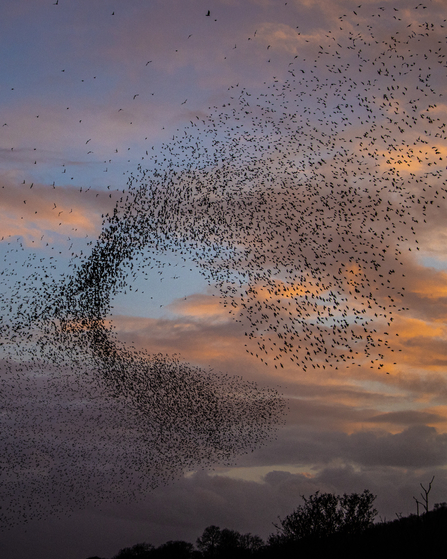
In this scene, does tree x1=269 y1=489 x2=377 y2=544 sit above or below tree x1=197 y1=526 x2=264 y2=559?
above

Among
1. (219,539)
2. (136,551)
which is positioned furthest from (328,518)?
(136,551)

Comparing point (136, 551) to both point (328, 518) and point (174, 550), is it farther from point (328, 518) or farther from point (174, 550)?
point (328, 518)

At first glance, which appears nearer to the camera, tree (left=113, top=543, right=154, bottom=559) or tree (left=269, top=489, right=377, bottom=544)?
tree (left=269, top=489, right=377, bottom=544)

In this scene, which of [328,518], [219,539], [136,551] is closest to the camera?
[328,518]

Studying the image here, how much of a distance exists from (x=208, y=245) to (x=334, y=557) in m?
19.2

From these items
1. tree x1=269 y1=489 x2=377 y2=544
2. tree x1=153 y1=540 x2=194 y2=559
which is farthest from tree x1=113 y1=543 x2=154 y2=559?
tree x1=269 y1=489 x2=377 y2=544

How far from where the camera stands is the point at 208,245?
33.6 meters

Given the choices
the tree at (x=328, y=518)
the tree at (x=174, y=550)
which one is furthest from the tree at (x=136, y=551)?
the tree at (x=328, y=518)

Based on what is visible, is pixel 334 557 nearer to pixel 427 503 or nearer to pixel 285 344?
pixel 285 344

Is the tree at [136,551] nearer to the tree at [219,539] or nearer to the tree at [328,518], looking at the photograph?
the tree at [219,539]

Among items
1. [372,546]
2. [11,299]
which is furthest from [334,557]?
[11,299]

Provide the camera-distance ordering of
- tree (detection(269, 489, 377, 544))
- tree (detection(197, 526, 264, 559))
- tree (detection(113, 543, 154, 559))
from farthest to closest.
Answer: tree (detection(113, 543, 154, 559)) < tree (detection(197, 526, 264, 559)) < tree (detection(269, 489, 377, 544))

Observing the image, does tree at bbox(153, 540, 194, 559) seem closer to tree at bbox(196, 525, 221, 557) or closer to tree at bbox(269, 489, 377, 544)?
tree at bbox(196, 525, 221, 557)

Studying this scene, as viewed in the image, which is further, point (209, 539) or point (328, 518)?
point (209, 539)
